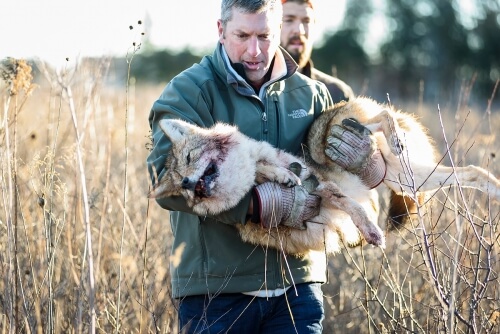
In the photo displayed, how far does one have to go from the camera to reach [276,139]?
4312 mm

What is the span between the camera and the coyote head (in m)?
3.89

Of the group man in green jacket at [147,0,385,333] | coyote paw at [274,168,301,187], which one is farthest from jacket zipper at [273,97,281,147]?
coyote paw at [274,168,301,187]

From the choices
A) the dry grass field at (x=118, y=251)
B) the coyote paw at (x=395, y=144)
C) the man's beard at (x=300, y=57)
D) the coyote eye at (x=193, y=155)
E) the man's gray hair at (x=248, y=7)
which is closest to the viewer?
the dry grass field at (x=118, y=251)

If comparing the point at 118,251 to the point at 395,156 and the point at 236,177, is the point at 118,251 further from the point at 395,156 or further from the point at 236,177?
the point at 395,156

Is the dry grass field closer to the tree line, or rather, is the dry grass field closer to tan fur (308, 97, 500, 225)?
tan fur (308, 97, 500, 225)

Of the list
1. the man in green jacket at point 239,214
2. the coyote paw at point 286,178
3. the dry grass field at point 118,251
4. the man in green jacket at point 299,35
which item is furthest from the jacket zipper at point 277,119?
the man in green jacket at point 299,35

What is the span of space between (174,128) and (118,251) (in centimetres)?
147

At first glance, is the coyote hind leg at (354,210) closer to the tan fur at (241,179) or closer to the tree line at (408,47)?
the tan fur at (241,179)

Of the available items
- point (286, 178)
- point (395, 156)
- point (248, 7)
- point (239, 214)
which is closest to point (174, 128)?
point (239, 214)

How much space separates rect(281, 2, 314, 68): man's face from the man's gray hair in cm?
189

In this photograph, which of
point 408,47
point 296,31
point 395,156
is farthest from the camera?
point 408,47

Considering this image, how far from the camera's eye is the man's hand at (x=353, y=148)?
14.7 ft

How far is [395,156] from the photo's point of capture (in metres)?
4.73

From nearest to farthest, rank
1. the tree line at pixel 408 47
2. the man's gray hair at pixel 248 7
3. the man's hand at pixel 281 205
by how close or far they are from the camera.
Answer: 1. the man's hand at pixel 281 205
2. the man's gray hair at pixel 248 7
3. the tree line at pixel 408 47
